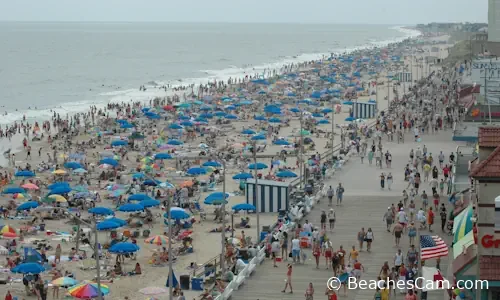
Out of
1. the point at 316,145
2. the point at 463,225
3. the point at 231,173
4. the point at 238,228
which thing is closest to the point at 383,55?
the point at 316,145

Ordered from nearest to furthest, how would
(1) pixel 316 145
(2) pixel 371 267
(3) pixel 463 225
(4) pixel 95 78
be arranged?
1. (3) pixel 463 225
2. (2) pixel 371 267
3. (1) pixel 316 145
4. (4) pixel 95 78

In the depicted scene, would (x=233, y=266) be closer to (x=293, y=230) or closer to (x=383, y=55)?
(x=293, y=230)

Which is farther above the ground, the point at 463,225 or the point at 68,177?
the point at 463,225

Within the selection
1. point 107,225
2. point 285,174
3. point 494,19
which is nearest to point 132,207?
point 107,225

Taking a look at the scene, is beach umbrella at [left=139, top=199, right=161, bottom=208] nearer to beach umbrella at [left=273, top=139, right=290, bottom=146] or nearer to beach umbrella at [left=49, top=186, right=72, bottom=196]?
beach umbrella at [left=49, top=186, right=72, bottom=196]

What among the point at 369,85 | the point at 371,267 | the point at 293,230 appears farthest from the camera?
the point at 369,85

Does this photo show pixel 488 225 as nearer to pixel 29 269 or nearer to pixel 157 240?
pixel 29 269

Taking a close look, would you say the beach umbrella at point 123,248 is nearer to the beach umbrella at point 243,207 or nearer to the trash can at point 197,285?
the trash can at point 197,285
